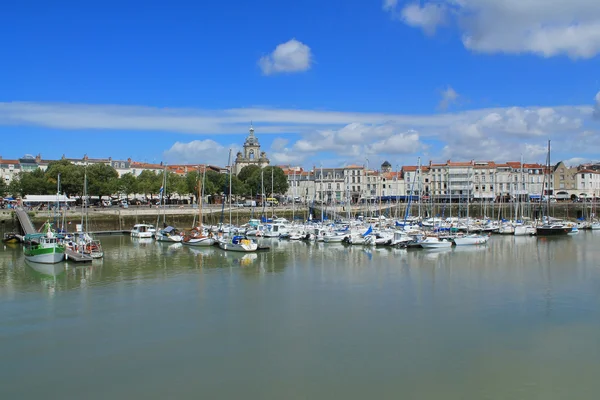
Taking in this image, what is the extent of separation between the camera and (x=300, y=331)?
1678 centimetres

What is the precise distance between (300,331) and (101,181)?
6013 cm

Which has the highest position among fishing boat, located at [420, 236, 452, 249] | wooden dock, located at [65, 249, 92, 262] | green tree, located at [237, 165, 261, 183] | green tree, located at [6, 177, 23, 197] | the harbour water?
green tree, located at [237, 165, 261, 183]

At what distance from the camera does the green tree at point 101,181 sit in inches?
2633

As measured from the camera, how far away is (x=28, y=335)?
16.5 meters

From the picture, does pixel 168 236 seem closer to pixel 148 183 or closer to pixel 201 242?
pixel 201 242

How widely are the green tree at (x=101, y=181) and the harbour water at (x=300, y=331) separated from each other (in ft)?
127

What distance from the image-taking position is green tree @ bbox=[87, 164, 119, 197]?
6688cm

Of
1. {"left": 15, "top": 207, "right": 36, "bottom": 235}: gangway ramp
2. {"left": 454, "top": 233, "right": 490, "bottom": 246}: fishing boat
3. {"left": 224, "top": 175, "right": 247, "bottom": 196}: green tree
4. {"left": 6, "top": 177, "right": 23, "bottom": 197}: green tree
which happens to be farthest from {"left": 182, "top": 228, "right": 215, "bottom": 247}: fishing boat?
{"left": 224, "top": 175, "right": 247, "bottom": 196}: green tree

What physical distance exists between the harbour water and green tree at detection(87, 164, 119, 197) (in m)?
38.6

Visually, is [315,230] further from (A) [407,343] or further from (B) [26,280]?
(A) [407,343]

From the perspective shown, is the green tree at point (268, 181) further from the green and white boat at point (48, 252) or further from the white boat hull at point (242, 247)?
the green and white boat at point (48, 252)

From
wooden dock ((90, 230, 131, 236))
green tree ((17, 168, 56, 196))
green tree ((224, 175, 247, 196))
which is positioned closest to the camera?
wooden dock ((90, 230, 131, 236))

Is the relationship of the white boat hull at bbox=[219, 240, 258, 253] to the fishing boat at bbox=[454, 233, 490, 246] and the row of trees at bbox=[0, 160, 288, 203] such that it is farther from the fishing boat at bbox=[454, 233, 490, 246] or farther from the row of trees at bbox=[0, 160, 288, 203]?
the row of trees at bbox=[0, 160, 288, 203]

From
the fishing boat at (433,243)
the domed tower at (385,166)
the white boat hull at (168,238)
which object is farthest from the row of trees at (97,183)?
the domed tower at (385,166)
